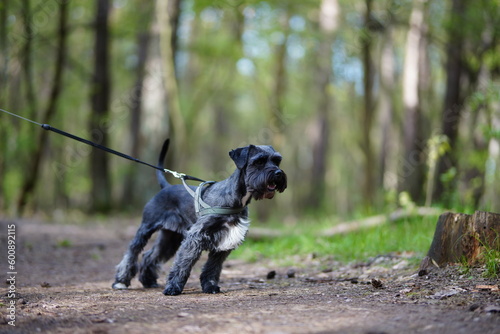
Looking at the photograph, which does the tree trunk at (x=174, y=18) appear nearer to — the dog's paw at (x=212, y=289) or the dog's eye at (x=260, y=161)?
the dog's eye at (x=260, y=161)

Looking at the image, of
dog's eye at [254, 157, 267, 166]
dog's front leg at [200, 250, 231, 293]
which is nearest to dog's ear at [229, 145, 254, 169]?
dog's eye at [254, 157, 267, 166]

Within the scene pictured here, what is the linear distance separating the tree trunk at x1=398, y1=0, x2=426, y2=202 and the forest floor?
5.39 meters

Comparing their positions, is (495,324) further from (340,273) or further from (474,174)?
(474,174)

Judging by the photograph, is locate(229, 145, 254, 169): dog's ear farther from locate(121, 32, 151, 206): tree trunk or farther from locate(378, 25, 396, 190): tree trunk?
locate(378, 25, 396, 190): tree trunk

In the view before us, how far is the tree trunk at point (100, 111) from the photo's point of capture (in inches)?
647

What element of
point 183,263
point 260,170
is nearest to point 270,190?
point 260,170

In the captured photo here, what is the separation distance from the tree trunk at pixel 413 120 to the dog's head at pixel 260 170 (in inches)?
299

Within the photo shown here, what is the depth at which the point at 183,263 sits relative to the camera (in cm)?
556

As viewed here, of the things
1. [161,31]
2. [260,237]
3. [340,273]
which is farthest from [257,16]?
[340,273]

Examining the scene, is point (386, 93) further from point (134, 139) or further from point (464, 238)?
point (464, 238)

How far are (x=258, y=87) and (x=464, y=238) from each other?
53.4 ft

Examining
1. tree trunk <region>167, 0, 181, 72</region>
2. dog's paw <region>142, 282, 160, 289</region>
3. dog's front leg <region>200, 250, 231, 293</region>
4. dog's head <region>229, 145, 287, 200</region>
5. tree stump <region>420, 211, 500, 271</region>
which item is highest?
tree trunk <region>167, 0, 181, 72</region>

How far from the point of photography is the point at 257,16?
19016mm

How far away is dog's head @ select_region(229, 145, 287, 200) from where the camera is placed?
5320mm
